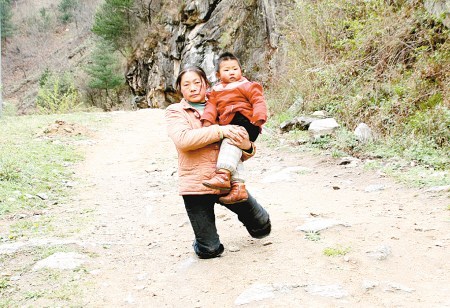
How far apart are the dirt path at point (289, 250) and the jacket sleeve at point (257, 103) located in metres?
1.02

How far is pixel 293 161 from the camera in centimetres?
712

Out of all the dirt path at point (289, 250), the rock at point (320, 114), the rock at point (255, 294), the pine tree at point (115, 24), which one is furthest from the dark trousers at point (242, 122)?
the pine tree at point (115, 24)

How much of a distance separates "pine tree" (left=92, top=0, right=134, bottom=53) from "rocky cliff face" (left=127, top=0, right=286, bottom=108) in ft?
6.39

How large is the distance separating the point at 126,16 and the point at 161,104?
28.9 feet

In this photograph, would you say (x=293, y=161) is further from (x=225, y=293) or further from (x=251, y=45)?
(x=251, y=45)

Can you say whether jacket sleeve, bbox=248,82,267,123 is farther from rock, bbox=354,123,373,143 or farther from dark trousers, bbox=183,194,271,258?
rock, bbox=354,123,373,143

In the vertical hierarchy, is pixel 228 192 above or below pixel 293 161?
above

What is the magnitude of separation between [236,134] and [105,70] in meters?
28.5

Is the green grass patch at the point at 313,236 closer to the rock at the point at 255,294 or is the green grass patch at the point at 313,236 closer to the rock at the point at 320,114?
the rock at the point at 255,294

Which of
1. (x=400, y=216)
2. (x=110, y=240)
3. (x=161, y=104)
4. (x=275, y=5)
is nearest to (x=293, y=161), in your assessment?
(x=400, y=216)

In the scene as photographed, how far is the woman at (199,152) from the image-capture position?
329 centimetres

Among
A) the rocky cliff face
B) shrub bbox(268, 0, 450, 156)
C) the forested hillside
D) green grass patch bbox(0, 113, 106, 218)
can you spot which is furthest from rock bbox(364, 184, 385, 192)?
the rocky cliff face

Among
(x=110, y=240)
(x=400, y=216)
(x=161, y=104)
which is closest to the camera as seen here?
(x=400, y=216)

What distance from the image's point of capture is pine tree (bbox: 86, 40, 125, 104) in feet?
98.7
